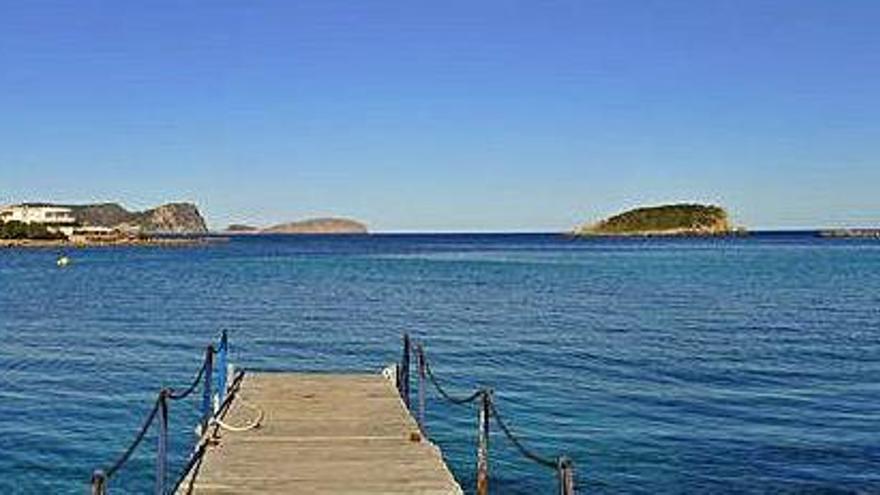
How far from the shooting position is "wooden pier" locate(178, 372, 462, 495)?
43.4ft

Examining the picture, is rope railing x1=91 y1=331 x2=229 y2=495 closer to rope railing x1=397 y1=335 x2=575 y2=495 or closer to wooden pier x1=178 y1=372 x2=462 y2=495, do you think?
wooden pier x1=178 y1=372 x2=462 y2=495

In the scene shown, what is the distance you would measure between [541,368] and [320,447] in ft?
66.8

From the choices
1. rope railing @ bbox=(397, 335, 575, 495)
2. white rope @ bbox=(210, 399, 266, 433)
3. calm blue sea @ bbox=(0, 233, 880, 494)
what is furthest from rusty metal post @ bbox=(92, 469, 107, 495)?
calm blue sea @ bbox=(0, 233, 880, 494)

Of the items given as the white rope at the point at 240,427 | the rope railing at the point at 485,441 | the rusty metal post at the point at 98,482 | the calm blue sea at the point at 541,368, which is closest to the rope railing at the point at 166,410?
the white rope at the point at 240,427

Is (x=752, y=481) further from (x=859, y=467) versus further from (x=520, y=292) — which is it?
(x=520, y=292)

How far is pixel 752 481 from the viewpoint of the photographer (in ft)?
67.4

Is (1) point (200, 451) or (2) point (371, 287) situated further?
(2) point (371, 287)

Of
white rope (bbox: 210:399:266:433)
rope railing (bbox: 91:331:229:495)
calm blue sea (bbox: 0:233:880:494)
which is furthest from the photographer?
calm blue sea (bbox: 0:233:880:494)

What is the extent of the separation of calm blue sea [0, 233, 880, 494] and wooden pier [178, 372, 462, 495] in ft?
8.68

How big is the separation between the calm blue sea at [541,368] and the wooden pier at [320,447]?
2.65 m

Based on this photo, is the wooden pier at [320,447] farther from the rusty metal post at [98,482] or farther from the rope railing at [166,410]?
the rusty metal post at [98,482]

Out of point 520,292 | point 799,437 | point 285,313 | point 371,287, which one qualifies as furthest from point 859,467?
point 371,287

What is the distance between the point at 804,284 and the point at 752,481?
233 ft

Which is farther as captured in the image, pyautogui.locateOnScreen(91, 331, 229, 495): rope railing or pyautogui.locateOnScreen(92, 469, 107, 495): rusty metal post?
pyautogui.locateOnScreen(91, 331, 229, 495): rope railing
